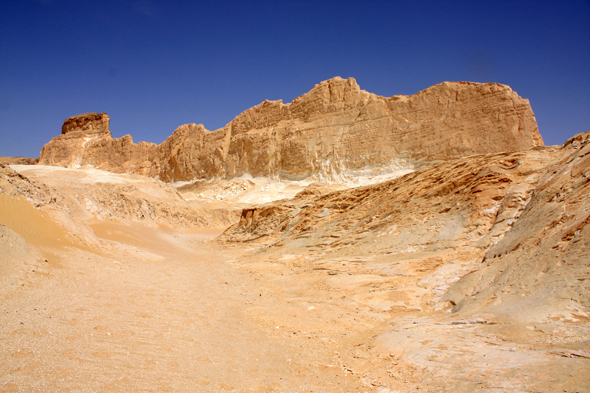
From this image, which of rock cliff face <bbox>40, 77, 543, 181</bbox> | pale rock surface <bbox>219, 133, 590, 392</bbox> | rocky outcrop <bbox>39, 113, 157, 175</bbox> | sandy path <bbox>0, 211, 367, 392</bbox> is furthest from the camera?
rocky outcrop <bbox>39, 113, 157, 175</bbox>

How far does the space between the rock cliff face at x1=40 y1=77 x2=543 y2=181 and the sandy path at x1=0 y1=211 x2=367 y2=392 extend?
2973cm

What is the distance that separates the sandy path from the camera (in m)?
3.04

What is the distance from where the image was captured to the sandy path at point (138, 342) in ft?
9.98

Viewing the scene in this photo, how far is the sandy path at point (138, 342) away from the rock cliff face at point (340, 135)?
97.6 ft

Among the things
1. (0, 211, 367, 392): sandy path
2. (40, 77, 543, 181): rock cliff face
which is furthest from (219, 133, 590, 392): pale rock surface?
(40, 77, 543, 181): rock cliff face

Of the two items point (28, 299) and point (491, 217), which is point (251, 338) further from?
point (491, 217)

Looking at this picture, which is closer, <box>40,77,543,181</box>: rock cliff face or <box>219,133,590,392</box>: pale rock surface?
<box>219,133,590,392</box>: pale rock surface

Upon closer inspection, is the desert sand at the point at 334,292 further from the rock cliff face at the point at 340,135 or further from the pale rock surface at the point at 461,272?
the rock cliff face at the point at 340,135

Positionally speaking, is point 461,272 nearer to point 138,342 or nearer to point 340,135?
point 138,342

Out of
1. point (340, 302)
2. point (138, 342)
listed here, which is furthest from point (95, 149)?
point (138, 342)

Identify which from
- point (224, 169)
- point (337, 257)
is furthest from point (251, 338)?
point (224, 169)

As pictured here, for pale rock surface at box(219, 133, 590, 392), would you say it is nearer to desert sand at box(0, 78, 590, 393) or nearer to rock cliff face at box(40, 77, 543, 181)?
desert sand at box(0, 78, 590, 393)

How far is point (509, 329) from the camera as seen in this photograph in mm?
3895

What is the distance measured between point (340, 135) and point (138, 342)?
123 ft
